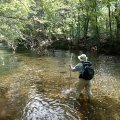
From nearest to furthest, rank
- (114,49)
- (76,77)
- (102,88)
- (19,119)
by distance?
(19,119) → (102,88) → (76,77) → (114,49)

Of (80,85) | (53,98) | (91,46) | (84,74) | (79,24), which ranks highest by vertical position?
(79,24)

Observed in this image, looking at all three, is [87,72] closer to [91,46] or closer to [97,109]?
[97,109]

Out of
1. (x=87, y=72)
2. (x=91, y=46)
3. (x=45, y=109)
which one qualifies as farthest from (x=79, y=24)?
(x=45, y=109)

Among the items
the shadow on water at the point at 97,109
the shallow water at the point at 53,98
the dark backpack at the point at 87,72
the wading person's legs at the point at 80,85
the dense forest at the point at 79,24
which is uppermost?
the dense forest at the point at 79,24

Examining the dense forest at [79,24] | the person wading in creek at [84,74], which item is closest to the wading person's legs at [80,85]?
the person wading in creek at [84,74]

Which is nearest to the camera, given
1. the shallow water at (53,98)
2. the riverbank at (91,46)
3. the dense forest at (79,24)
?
the shallow water at (53,98)

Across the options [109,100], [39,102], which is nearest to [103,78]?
[109,100]

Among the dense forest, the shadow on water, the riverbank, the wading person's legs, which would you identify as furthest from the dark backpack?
the riverbank

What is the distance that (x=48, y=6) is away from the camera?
44969 millimetres

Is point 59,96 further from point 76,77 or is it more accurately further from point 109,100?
point 76,77

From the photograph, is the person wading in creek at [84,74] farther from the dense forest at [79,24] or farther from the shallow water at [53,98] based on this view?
the dense forest at [79,24]

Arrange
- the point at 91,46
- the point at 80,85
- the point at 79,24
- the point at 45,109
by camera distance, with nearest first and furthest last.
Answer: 1. the point at 45,109
2. the point at 80,85
3. the point at 91,46
4. the point at 79,24

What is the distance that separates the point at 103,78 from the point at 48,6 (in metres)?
28.8

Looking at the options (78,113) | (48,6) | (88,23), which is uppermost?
(48,6)
